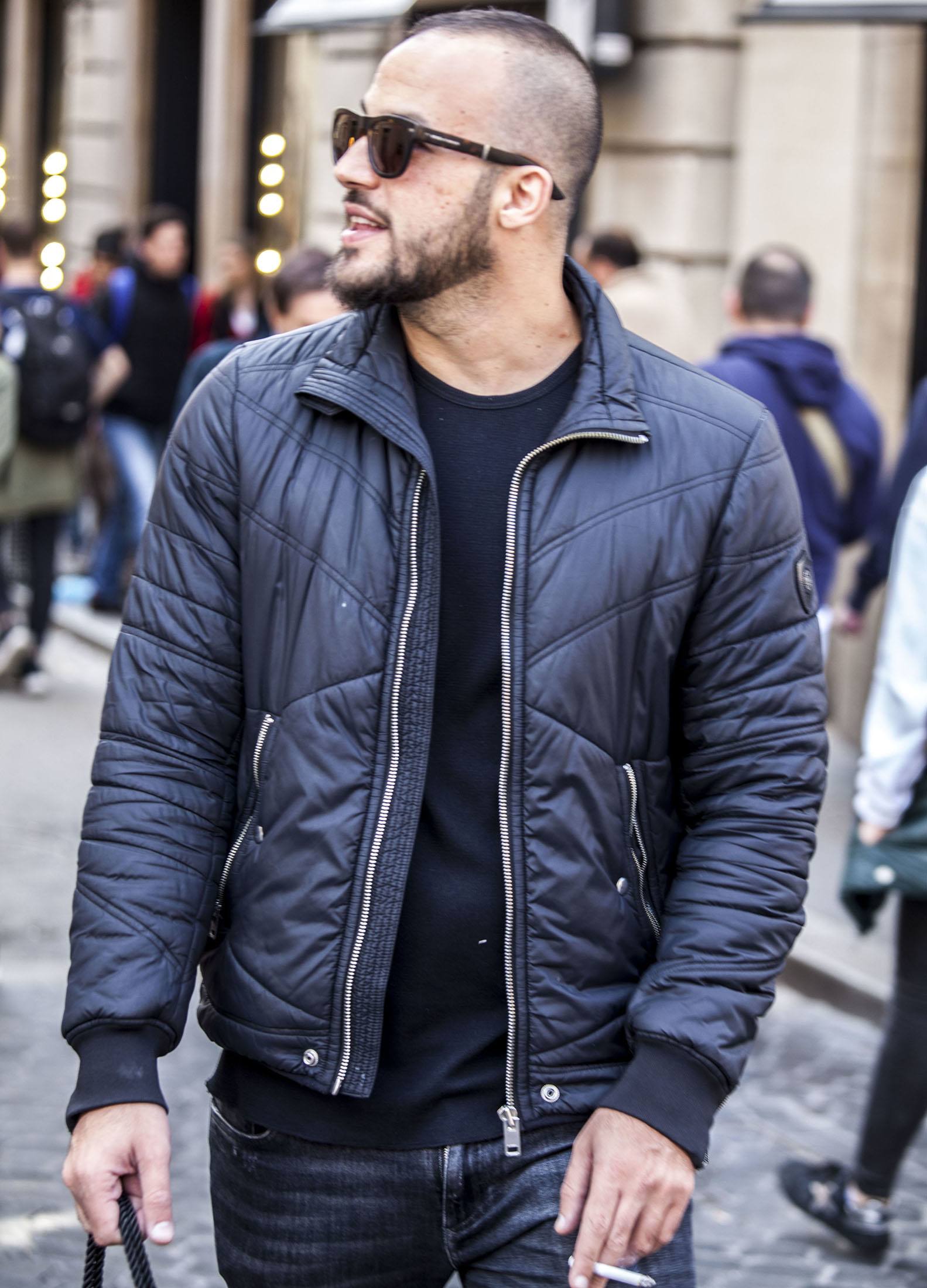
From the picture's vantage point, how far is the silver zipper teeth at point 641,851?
2.34 meters

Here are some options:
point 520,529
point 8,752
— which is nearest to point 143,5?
point 8,752

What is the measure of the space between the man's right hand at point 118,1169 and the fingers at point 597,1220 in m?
0.43

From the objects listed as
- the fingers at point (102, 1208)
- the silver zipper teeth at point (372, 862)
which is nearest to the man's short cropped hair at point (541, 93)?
the silver zipper teeth at point (372, 862)

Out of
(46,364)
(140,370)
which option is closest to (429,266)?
(46,364)

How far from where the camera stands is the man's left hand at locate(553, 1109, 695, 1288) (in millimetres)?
2191

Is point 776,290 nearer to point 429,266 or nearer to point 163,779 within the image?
point 429,266

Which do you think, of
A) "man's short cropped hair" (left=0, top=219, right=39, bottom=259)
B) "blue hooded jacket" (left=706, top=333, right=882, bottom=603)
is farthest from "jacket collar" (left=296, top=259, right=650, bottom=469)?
"man's short cropped hair" (left=0, top=219, right=39, bottom=259)

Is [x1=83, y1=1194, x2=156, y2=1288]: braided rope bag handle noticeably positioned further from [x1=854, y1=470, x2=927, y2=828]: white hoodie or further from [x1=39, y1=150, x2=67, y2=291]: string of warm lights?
[x1=39, y1=150, x2=67, y2=291]: string of warm lights

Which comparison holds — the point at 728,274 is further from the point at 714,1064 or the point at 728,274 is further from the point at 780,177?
the point at 714,1064

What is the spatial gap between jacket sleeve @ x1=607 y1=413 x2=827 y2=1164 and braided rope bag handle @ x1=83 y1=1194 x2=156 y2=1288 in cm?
52

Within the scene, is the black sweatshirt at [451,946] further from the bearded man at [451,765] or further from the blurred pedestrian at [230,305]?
the blurred pedestrian at [230,305]

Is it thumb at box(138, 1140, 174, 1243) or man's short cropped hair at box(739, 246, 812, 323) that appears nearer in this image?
thumb at box(138, 1140, 174, 1243)

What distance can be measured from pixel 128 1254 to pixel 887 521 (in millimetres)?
4680

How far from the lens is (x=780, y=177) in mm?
10141
